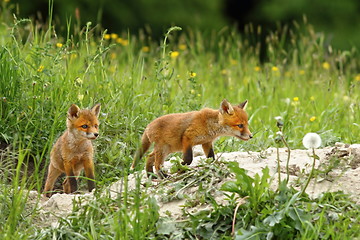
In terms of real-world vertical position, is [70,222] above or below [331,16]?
below

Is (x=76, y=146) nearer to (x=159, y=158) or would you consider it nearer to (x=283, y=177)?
(x=159, y=158)

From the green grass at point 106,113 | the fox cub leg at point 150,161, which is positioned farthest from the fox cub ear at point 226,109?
the green grass at point 106,113

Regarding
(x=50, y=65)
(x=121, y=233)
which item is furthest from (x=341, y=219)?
(x=50, y=65)

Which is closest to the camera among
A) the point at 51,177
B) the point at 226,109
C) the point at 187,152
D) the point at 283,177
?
the point at 283,177

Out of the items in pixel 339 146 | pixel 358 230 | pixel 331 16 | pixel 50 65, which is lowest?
pixel 358 230

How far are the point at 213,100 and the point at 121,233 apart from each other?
4299mm

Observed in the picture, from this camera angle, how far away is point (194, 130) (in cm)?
568

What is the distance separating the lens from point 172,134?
5.72 metres

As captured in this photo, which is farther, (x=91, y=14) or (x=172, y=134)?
(x=91, y=14)

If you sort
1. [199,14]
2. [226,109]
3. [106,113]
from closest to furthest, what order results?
1. [226,109]
2. [106,113]
3. [199,14]

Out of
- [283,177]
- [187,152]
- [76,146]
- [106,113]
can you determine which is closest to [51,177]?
[76,146]

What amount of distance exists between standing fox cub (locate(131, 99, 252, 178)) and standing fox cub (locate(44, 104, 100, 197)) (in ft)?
1.60

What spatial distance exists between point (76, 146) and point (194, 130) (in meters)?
1.02

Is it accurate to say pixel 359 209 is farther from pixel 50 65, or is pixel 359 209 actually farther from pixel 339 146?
pixel 50 65
